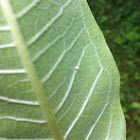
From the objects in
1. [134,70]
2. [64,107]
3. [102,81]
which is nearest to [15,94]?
[64,107]

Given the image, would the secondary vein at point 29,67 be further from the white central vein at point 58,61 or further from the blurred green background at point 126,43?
the blurred green background at point 126,43

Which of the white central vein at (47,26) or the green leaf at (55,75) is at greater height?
the white central vein at (47,26)

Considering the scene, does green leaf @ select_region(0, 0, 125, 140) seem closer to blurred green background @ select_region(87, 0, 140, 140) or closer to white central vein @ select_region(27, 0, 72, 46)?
white central vein @ select_region(27, 0, 72, 46)

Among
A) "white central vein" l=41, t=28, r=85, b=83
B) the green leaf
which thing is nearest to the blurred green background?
the green leaf

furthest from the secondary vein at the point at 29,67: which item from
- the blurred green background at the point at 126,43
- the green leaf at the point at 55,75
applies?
the blurred green background at the point at 126,43

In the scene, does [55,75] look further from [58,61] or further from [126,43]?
[126,43]

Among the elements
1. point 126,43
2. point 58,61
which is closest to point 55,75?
point 58,61

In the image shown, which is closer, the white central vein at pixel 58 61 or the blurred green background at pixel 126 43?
the white central vein at pixel 58 61
